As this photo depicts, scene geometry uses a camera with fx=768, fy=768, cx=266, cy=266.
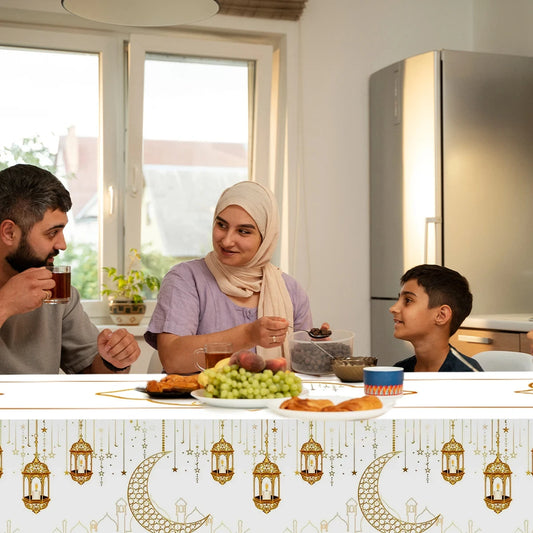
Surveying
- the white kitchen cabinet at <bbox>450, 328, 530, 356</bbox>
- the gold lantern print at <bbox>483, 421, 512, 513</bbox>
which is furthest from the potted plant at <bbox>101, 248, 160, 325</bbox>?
the gold lantern print at <bbox>483, 421, 512, 513</bbox>

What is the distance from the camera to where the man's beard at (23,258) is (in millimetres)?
2244

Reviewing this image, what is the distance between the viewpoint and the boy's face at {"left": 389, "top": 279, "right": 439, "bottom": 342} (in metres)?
2.36

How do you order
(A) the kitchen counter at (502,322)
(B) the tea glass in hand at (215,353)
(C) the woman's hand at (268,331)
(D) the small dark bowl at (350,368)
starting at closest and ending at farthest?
(B) the tea glass in hand at (215,353) < (D) the small dark bowl at (350,368) < (C) the woman's hand at (268,331) < (A) the kitchen counter at (502,322)

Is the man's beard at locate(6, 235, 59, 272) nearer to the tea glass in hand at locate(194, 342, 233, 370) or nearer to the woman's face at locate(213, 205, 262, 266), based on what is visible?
the woman's face at locate(213, 205, 262, 266)

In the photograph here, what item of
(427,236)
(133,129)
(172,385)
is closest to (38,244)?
(172,385)

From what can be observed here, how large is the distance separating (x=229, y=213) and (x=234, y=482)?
1.38m

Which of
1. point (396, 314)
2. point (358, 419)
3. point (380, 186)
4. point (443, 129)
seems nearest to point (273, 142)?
point (380, 186)

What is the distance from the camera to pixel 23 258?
7.41 feet

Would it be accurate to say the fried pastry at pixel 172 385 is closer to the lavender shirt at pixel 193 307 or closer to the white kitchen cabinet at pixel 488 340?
the lavender shirt at pixel 193 307

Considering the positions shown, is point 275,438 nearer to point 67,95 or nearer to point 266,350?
point 266,350

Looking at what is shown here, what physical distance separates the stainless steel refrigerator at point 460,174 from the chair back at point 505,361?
1.21m

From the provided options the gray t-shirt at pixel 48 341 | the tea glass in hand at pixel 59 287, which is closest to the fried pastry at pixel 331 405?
the tea glass in hand at pixel 59 287

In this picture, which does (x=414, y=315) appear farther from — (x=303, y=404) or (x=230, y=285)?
(x=303, y=404)

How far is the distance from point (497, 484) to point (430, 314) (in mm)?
1139
